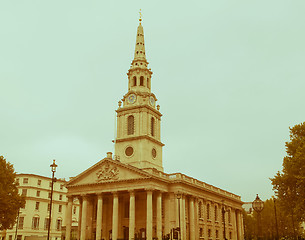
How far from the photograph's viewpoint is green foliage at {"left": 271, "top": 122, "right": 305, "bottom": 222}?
139 ft

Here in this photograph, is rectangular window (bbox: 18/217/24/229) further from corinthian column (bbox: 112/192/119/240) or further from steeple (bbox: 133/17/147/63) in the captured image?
steeple (bbox: 133/17/147/63)

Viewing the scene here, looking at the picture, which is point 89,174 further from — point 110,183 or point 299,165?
point 299,165

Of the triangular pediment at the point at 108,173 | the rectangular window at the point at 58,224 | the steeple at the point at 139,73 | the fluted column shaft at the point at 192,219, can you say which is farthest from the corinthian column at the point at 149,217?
the rectangular window at the point at 58,224

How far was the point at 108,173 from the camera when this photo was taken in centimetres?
5638

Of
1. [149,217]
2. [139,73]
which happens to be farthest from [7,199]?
[139,73]

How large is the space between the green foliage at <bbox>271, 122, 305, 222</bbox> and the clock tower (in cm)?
2372

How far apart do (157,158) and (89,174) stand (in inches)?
535

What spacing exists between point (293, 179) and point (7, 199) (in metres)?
36.2

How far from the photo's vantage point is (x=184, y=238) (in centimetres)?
5241

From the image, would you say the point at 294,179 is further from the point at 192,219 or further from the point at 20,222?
the point at 20,222

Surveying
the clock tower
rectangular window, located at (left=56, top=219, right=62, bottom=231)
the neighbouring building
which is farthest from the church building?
rectangular window, located at (left=56, top=219, right=62, bottom=231)

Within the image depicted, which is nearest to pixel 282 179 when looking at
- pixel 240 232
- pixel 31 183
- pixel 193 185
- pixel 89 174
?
pixel 193 185

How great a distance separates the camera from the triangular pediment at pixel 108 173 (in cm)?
5410

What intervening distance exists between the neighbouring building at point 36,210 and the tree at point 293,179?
47.6 metres
